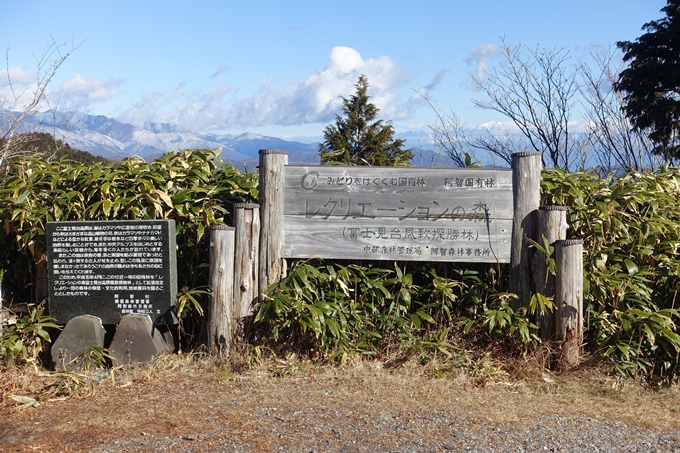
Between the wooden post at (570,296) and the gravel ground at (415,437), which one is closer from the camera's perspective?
the gravel ground at (415,437)

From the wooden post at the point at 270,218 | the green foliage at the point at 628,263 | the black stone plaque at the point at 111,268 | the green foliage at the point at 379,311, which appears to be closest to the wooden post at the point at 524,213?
the green foliage at the point at 379,311

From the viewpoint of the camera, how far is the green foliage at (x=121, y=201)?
18.0ft

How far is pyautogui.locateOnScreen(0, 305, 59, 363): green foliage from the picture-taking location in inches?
200

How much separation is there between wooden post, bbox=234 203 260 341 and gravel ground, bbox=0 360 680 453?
0.54 m

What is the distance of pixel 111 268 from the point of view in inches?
207

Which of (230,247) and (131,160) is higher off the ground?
(131,160)

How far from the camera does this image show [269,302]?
4.98 metres

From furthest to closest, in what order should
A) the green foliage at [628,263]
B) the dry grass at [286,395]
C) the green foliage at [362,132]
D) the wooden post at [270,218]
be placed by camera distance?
the green foliage at [362,132] < the wooden post at [270,218] < the green foliage at [628,263] < the dry grass at [286,395]

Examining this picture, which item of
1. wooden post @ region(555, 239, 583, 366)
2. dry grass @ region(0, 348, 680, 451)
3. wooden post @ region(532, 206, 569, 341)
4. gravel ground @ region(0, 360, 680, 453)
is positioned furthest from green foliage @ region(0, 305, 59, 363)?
Answer: wooden post @ region(555, 239, 583, 366)

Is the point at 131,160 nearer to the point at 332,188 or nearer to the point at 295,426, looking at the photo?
the point at 332,188

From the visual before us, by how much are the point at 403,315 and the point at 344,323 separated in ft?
1.92

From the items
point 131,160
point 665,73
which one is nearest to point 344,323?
point 131,160

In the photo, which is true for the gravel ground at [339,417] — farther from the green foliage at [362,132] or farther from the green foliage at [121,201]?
the green foliage at [362,132]

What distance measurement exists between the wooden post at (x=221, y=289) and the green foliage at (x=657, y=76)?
46.4 feet
